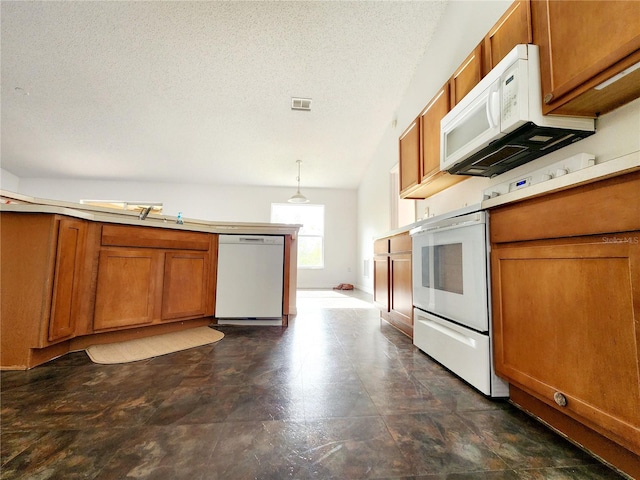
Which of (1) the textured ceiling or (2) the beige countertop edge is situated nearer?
(2) the beige countertop edge

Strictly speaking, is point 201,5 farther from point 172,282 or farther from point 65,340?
point 65,340

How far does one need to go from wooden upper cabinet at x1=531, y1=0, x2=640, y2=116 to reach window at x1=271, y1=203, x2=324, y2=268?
5.80 m

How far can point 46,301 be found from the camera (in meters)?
1.49

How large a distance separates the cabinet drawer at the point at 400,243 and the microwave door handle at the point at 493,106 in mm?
995


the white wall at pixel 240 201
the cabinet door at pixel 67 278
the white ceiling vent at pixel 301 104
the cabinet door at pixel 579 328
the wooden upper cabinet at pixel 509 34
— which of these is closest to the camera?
the cabinet door at pixel 579 328

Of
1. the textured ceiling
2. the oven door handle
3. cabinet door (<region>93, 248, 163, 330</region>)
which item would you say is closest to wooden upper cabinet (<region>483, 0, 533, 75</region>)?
the textured ceiling

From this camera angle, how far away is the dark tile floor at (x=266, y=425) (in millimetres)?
765

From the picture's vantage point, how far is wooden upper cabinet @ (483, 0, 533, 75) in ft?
4.02

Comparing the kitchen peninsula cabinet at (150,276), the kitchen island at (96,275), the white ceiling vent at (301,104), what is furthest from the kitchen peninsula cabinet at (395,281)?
the white ceiling vent at (301,104)

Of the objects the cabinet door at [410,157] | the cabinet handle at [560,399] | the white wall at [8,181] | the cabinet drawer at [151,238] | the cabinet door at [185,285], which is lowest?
the cabinet handle at [560,399]

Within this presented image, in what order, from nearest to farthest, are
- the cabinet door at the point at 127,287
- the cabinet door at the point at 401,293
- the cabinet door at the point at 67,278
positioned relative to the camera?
the cabinet door at the point at 67,278, the cabinet door at the point at 127,287, the cabinet door at the point at 401,293

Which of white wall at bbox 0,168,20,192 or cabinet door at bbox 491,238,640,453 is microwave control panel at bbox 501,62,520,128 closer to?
cabinet door at bbox 491,238,640,453

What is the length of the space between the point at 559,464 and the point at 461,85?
6.66 feet

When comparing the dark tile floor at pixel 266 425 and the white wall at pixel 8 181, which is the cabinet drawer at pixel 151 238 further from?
the white wall at pixel 8 181
